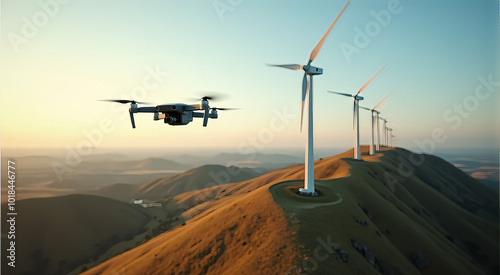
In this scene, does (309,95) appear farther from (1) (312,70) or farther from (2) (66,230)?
(2) (66,230)

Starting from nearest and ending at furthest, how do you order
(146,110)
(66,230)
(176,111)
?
(176,111)
(146,110)
(66,230)

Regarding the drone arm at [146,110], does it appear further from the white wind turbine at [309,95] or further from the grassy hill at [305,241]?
the white wind turbine at [309,95]

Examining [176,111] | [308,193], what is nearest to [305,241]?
[308,193]

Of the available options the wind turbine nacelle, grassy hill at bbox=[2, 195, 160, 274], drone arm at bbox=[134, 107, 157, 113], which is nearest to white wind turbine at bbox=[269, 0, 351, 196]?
the wind turbine nacelle

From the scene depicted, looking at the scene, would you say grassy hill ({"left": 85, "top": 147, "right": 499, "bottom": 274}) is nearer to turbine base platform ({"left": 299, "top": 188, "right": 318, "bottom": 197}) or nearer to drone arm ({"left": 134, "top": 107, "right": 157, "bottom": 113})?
turbine base platform ({"left": 299, "top": 188, "right": 318, "bottom": 197})

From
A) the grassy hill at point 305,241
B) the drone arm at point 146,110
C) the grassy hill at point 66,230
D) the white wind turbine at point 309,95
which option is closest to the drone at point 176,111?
the drone arm at point 146,110

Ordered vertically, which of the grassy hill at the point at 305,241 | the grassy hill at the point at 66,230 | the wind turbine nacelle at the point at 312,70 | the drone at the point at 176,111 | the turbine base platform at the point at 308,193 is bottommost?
the grassy hill at the point at 66,230
